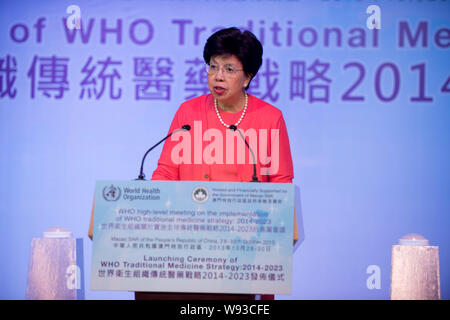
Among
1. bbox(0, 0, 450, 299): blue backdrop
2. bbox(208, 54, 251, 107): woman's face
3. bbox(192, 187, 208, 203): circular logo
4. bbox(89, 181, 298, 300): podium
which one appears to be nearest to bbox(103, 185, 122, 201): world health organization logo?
bbox(89, 181, 298, 300): podium

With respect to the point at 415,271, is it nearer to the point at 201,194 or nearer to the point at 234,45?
the point at 234,45

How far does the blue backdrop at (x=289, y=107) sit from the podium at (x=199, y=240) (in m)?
1.91

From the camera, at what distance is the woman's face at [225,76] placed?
2.13m

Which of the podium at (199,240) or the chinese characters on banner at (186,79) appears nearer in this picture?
the podium at (199,240)

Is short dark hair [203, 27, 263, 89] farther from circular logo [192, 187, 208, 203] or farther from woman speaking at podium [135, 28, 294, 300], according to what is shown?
circular logo [192, 187, 208, 203]

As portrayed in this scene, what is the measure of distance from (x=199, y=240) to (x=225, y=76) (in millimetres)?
801

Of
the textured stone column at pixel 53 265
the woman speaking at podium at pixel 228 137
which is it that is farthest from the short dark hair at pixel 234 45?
the textured stone column at pixel 53 265

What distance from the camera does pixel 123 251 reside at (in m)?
1.59

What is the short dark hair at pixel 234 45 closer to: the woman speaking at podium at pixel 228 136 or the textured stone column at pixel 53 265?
the woman speaking at podium at pixel 228 136

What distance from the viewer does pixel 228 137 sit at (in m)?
2.16

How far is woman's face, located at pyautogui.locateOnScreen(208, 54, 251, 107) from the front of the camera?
84.0 inches
